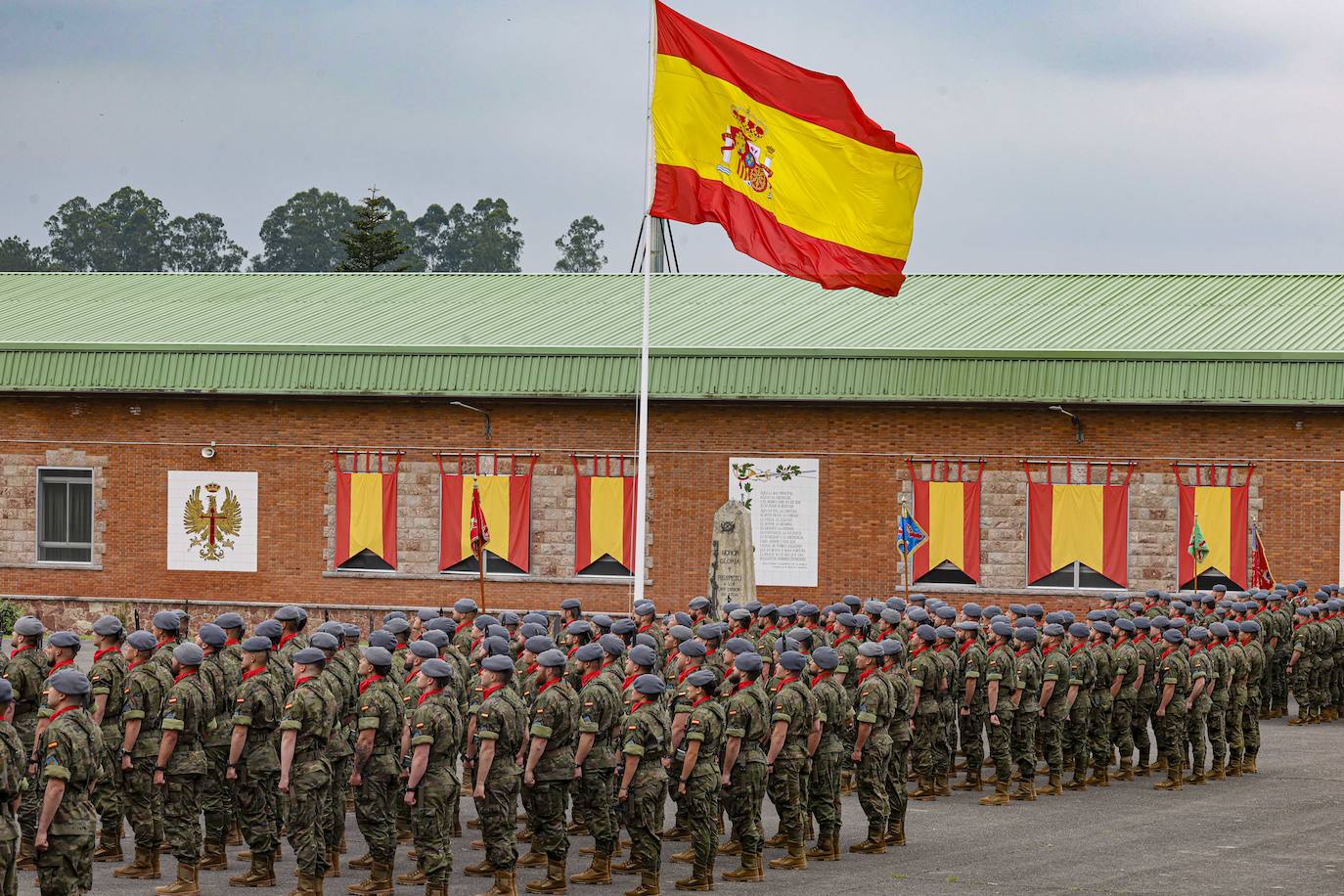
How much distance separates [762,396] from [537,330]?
18.4 ft

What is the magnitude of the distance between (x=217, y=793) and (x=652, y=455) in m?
16.6

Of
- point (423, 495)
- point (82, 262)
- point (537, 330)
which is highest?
point (82, 262)

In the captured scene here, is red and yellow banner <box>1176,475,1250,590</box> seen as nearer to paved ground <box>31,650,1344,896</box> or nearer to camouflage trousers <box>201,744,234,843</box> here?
paved ground <box>31,650,1344,896</box>

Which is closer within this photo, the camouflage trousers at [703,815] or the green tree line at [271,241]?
the camouflage trousers at [703,815]

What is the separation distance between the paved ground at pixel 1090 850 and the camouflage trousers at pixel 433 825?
2.89 feet

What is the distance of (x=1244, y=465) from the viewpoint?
27641 millimetres

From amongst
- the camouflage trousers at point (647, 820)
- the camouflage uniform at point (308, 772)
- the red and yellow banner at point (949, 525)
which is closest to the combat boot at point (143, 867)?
the camouflage uniform at point (308, 772)

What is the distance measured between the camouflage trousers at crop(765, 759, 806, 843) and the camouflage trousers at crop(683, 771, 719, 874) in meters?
0.83

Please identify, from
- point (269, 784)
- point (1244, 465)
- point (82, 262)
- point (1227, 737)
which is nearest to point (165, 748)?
point (269, 784)

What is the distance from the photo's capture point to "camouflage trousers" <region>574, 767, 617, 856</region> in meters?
13.4

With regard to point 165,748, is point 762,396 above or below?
above

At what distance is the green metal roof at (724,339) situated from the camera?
92.7 ft

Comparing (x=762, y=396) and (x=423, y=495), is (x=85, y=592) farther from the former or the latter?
(x=762, y=396)

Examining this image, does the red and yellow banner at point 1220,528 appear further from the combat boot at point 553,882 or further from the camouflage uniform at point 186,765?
the camouflage uniform at point 186,765
